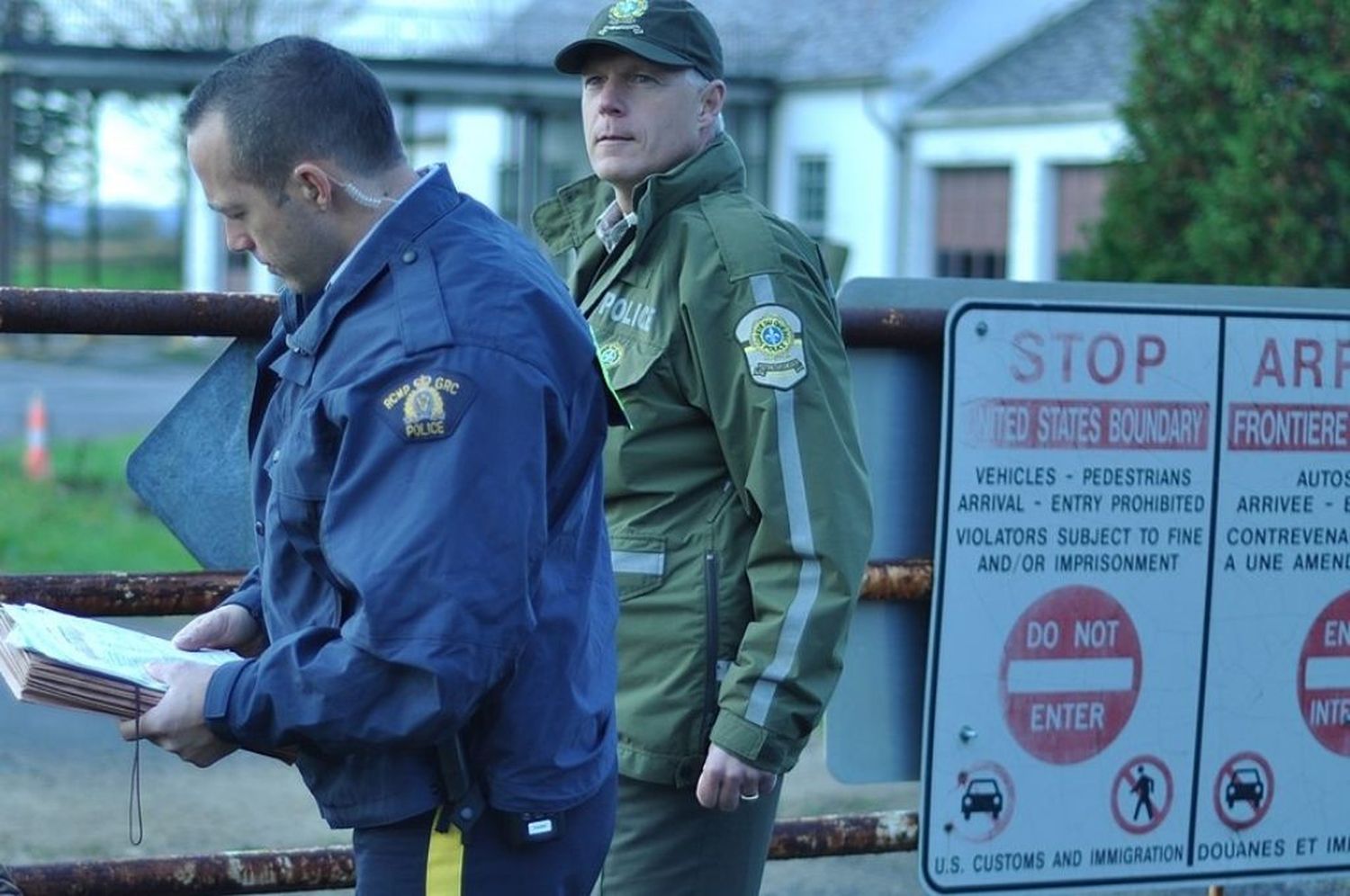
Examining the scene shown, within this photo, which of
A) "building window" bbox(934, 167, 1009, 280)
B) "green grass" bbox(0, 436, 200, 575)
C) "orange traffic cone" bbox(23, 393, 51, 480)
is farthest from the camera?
"building window" bbox(934, 167, 1009, 280)

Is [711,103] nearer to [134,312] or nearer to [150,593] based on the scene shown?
[134,312]

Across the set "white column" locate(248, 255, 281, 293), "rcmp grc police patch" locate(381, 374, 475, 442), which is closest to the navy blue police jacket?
"rcmp grc police patch" locate(381, 374, 475, 442)

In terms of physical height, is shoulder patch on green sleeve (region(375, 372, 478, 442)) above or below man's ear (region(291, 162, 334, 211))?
below

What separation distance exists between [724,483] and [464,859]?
3.03 ft

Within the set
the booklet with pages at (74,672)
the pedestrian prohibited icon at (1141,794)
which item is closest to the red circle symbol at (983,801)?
the pedestrian prohibited icon at (1141,794)

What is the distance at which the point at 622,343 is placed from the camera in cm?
321

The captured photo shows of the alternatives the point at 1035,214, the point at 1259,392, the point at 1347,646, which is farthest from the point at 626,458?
the point at 1035,214

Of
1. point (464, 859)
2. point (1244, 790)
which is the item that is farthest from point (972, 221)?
point (464, 859)

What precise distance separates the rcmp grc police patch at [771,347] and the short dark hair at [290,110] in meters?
0.81

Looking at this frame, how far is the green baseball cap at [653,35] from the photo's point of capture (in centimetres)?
329

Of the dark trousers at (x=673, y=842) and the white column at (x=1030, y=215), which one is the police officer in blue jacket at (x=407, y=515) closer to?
the dark trousers at (x=673, y=842)

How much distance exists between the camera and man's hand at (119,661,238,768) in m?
2.36

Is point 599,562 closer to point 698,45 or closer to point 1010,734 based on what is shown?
point 698,45

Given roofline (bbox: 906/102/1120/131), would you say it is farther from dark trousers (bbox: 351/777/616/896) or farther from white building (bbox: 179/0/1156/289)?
dark trousers (bbox: 351/777/616/896)
